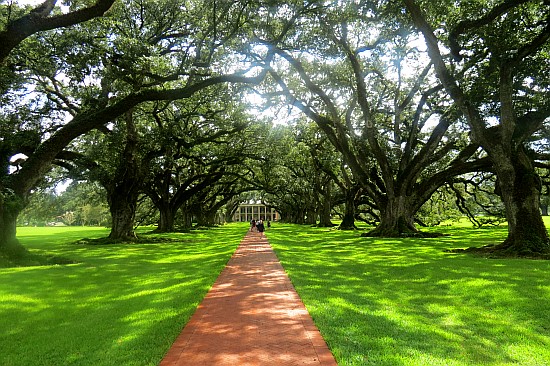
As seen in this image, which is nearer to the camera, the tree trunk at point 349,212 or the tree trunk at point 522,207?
the tree trunk at point 522,207

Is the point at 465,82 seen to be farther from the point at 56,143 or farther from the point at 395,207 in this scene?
the point at 56,143

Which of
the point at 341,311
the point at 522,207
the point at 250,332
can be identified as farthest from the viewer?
the point at 522,207

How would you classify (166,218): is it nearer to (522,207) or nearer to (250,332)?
(522,207)

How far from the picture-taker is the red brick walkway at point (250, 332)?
412 cm

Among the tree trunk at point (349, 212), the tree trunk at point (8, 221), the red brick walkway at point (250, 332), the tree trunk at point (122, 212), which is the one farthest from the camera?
the tree trunk at point (349, 212)

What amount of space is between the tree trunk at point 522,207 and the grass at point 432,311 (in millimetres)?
1897

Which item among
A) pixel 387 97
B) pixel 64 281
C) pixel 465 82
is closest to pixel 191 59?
pixel 64 281

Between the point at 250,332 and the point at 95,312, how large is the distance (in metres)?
2.79

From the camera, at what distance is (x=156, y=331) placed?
5.07m

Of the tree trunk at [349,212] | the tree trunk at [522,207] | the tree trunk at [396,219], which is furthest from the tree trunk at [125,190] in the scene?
the tree trunk at [349,212]

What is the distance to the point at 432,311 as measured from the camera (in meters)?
6.11

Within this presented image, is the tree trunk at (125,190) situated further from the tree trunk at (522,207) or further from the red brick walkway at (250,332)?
the tree trunk at (522,207)

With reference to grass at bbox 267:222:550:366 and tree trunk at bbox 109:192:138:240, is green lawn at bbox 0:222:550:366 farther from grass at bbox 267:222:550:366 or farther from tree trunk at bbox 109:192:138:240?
tree trunk at bbox 109:192:138:240

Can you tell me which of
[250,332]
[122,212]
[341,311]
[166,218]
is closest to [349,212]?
[166,218]
